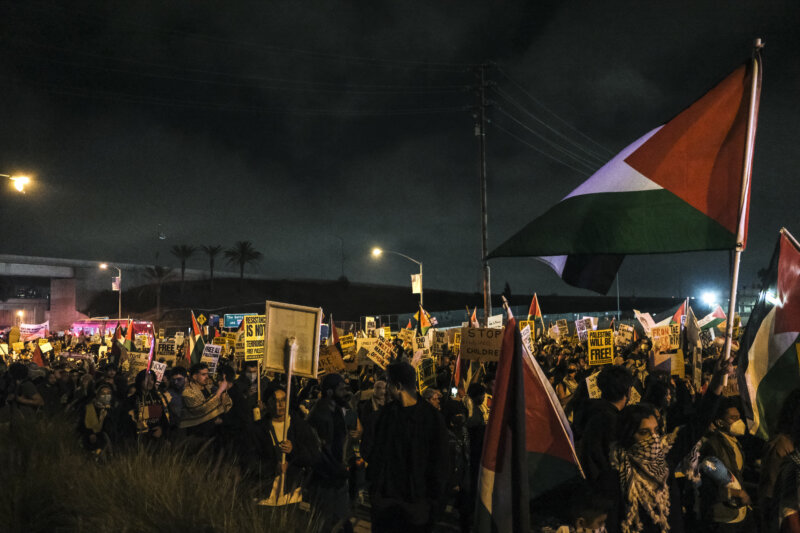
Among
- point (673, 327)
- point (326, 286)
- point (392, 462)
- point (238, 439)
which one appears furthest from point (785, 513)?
point (326, 286)

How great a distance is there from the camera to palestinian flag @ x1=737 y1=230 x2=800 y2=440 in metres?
4.43

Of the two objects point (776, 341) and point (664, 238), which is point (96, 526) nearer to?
point (664, 238)

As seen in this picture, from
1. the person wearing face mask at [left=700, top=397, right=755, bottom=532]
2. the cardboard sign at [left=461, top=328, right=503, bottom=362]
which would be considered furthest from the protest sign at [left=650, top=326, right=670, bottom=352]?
the person wearing face mask at [left=700, top=397, right=755, bottom=532]

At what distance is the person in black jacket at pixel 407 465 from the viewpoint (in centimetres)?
423

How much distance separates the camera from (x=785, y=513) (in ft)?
9.70

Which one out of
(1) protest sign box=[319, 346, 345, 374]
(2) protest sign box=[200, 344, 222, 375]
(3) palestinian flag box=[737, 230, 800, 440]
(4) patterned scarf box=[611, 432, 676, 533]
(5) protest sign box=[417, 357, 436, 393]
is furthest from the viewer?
(2) protest sign box=[200, 344, 222, 375]

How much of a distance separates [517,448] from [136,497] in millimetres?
3476

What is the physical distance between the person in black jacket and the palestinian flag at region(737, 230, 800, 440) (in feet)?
7.53

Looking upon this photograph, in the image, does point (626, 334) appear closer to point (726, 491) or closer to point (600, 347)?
point (600, 347)

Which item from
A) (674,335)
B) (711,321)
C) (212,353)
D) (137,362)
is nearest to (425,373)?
(212,353)

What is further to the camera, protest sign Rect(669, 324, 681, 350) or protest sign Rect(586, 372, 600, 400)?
protest sign Rect(669, 324, 681, 350)

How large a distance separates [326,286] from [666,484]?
4658 inches

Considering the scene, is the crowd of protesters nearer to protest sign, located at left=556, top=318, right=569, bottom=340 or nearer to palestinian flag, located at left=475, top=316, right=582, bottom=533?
palestinian flag, located at left=475, top=316, right=582, bottom=533

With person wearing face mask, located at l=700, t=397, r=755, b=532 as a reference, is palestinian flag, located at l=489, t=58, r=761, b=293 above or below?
above
